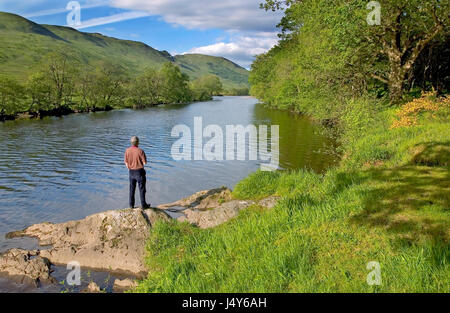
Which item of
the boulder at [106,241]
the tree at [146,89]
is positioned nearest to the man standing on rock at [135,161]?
the boulder at [106,241]

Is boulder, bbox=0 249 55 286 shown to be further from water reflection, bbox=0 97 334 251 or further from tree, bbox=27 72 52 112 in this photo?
Answer: tree, bbox=27 72 52 112

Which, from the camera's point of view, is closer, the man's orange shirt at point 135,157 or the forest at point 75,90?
the man's orange shirt at point 135,157

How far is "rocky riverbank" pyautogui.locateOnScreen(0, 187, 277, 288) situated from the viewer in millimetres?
9125

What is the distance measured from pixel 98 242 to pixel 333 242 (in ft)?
25.0

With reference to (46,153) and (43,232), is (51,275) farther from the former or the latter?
(46,153)

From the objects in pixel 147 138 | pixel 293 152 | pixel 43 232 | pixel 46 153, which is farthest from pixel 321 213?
pixel 147 138

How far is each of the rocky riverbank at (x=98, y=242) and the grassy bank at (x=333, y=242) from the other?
72 centimetres

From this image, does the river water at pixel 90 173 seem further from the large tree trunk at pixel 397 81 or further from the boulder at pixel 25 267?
the large tree trunk at pixel 397 81

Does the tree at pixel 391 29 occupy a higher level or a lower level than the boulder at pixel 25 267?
higher

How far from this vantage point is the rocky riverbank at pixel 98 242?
9.12m

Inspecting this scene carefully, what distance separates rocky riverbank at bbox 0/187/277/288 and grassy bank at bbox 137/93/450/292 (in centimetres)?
72

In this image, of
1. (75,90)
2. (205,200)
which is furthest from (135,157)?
(75,90)

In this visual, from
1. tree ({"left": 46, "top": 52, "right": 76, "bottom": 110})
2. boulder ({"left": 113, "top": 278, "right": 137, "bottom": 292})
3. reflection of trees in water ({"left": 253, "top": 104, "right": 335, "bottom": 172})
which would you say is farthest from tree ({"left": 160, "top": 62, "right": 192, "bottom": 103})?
boulder ({"left": 113, "top": 278, "right": 137, "bottom": 292})

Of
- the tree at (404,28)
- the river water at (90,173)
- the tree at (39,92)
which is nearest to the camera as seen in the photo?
the river water at (90,173)
